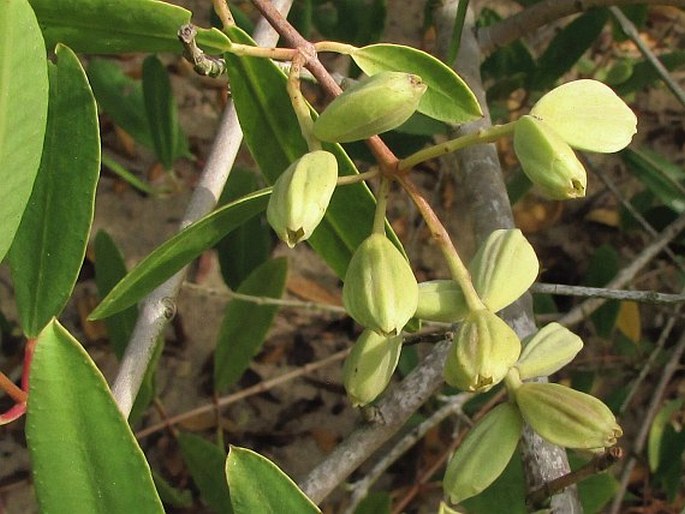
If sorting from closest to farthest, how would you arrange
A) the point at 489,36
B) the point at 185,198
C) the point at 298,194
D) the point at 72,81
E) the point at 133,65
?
1. the point at 298,194
2. the point at 72,81
3. the point at 489,36
4. the point at 185,198
5. the point at 133,65

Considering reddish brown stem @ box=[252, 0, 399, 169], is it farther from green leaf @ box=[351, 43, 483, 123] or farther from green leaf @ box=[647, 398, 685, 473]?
green leaf @ box=[647, 398, 685, 473]

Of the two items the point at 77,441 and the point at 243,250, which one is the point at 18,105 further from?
the point at 243,250

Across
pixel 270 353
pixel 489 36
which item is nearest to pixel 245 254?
pixel 270 353

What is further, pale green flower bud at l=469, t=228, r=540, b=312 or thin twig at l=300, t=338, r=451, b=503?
thin twig at l=300, t=338, r=451, b=503

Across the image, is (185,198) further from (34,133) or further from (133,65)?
(34,133)

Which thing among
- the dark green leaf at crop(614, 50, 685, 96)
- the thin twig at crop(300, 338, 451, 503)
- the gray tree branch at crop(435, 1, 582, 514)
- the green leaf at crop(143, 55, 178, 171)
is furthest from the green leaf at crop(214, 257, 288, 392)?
the dark green leaf at crop(614, 50, 685, 96)

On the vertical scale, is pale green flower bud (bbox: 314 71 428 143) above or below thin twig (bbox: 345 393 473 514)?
above
